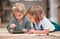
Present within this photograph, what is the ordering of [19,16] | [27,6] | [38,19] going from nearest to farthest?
[19,16]
[38,19]
[27,6]

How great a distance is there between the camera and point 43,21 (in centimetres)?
153

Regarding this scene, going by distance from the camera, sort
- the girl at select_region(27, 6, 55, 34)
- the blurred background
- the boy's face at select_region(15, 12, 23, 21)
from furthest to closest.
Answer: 1. the blurred background
2. the girl at select_region(27, 6, 55, 34)
3. the boy's face at select_region(15, 12, 23, 21)

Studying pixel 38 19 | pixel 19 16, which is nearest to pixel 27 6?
pixel 38 19

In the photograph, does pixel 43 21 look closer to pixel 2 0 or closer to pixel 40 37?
pixel 40 37

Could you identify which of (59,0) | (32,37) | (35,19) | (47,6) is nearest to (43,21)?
(35,19)

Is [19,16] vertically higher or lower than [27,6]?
lower

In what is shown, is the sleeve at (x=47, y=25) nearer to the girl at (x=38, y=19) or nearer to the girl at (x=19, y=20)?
the girl at (x=38, y=19)

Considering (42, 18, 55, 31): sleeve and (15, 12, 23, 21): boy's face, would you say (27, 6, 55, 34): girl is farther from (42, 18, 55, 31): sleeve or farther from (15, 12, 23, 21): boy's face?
(15, 12, 23, 21): boy's face

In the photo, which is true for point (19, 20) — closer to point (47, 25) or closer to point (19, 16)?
point (19, 16)

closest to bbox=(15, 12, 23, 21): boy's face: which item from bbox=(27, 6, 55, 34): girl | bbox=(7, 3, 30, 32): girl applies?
bbox=(7, 3, 30, 32): girl

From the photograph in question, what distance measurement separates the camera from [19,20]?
134 centimetres

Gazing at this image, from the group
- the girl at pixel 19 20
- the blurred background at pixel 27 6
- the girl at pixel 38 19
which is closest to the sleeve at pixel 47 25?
the girl at pixel 38 19

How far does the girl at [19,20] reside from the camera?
4.17ft

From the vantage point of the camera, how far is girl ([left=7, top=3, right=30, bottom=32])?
127 cm
